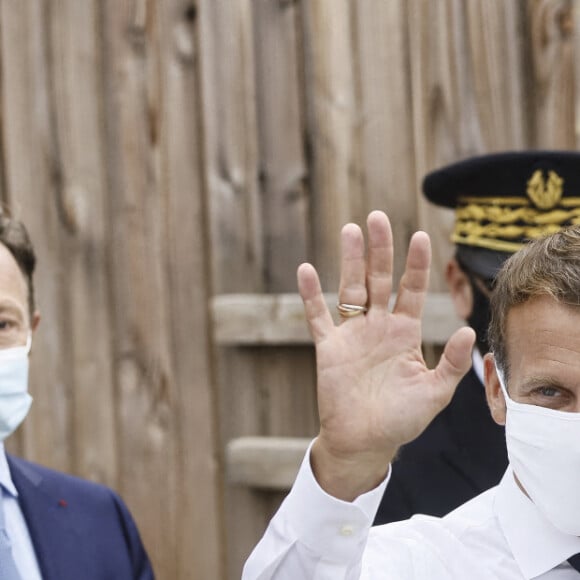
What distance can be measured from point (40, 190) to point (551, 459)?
2241 mm

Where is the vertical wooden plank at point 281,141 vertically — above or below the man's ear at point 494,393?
above

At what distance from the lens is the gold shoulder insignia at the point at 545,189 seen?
2410 millimetres

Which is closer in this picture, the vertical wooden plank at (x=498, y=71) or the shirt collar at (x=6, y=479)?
the shirt collar at (x=6, y=479)

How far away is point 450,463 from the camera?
2.38 m

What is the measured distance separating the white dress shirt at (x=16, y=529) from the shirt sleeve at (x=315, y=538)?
0.80 metres

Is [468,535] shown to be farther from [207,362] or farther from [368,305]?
[207,362]

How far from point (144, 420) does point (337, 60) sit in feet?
4.29

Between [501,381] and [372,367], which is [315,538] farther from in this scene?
[501,381]

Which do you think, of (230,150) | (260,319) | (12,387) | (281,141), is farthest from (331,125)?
(12,387)

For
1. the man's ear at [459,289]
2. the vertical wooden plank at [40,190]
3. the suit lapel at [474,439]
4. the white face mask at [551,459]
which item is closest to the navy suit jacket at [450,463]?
the suit lapel at [474,439]

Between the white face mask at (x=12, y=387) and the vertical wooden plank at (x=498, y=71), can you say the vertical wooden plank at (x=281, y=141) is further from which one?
the white face mask at (x=12, y=387)

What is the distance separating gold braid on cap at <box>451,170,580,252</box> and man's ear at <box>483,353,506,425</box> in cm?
63

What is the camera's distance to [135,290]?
3.18 metres

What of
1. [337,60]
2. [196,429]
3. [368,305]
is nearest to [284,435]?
[196,429]
